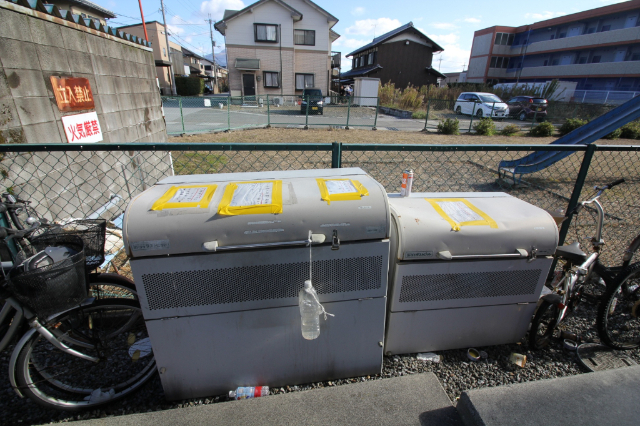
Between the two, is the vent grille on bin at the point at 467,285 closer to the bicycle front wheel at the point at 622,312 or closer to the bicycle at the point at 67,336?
the bicycle front wheel at the point at 622,312

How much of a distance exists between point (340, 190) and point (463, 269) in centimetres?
99

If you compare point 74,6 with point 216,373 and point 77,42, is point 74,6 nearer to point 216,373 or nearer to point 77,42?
point 77,42

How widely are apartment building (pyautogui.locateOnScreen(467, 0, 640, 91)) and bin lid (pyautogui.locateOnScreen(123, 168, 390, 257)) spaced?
40.6 metres

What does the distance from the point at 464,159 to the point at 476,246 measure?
27.5 feet

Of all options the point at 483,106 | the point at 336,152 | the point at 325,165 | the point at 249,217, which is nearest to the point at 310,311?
the point at 249,217

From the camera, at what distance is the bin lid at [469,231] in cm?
194

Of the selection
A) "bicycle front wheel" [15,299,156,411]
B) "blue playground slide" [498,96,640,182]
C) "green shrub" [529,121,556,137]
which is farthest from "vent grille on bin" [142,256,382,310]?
"green shrub" [529,121,556,137]

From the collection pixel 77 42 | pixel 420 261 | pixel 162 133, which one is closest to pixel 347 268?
pixel 420 261

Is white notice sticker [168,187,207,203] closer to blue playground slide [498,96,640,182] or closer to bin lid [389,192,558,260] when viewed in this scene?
bin lid [389,192,558,260]

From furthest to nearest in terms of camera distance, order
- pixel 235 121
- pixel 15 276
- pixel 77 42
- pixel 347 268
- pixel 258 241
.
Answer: pixel 235 121 → pixel 77 42 → pixel 347 268 → pixel 258 241 → pixel 15 276

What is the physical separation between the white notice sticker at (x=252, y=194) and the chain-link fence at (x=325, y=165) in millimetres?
652

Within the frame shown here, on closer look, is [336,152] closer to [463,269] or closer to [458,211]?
[458,211]

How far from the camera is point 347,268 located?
6.04ft

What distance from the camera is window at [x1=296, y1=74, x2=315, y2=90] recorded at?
30.6 m
